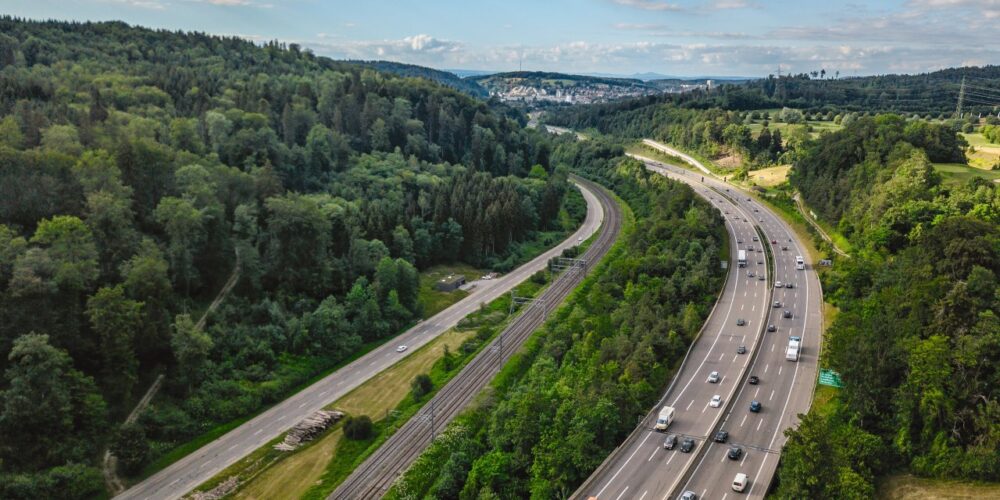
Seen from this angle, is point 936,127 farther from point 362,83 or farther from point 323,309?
point 362,83

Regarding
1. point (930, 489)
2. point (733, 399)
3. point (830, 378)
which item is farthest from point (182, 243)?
point (930, 489)

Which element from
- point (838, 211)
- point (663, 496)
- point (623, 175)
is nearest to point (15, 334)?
point (663, 496)

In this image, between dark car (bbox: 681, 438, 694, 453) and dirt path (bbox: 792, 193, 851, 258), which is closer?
dark car (bbox: 681, 438, 694, 453)

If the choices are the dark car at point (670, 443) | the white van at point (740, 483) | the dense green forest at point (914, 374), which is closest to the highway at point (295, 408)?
the dark car at point (670, 443)

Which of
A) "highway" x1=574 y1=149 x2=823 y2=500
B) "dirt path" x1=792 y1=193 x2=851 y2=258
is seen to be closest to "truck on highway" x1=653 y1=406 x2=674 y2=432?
"highway" x1=574 y1=149 x2=823 y2=500

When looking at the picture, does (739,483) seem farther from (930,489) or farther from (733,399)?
(733,399)

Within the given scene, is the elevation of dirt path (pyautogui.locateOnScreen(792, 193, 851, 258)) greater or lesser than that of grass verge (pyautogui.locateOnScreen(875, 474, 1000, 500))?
greater

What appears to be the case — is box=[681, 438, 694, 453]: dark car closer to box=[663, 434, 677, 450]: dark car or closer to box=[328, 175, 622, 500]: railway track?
box=[663, 434, 677, 450]: dark car

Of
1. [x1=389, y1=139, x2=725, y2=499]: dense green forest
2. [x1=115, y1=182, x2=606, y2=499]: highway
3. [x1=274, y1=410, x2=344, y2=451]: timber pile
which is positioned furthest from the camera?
[x1=274, y1=410, x2=344, y2=451]: timber pile
